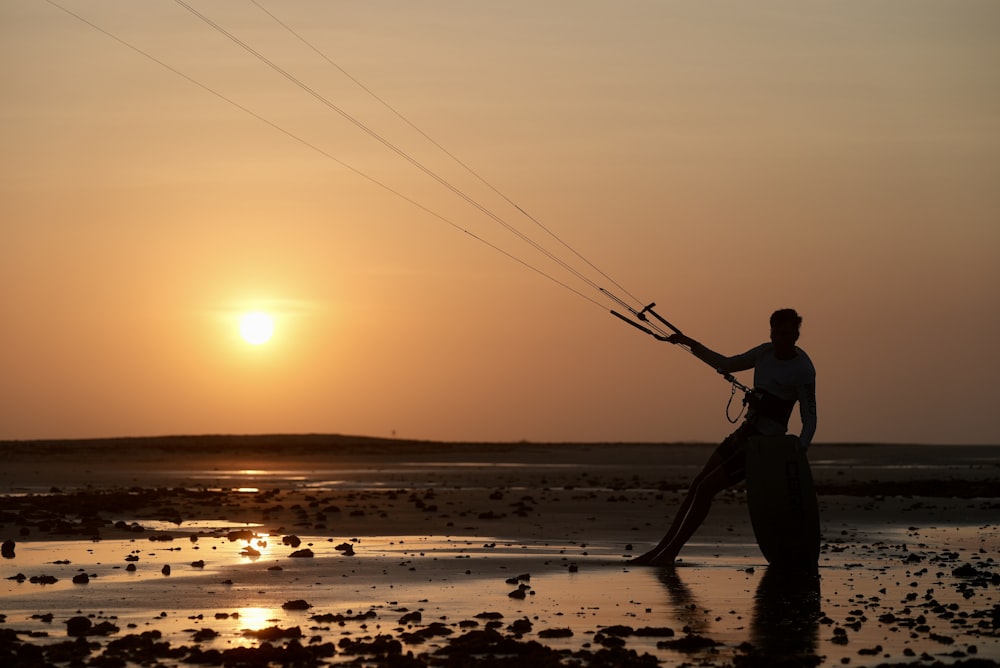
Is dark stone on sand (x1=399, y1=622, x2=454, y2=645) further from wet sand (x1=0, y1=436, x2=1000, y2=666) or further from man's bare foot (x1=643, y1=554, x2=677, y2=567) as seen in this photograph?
man's bare foot (x1=643, y1=554, x2=677, y2=567)

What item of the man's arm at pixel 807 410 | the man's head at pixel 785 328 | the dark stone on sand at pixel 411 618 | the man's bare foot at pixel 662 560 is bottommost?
the dark stone on sand at pixel 411 618

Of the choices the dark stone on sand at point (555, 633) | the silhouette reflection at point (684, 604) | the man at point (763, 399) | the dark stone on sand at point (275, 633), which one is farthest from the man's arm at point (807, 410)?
the dark stone on sand at point (275, 633)

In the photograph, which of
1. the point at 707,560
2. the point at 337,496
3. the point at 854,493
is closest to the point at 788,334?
the point at 707,560

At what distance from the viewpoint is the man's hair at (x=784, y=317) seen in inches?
696

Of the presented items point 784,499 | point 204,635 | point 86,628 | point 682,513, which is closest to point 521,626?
point 204,635

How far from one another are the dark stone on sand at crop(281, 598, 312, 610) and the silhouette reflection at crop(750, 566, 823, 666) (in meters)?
4.41

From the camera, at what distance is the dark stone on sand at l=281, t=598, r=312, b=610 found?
568 inches

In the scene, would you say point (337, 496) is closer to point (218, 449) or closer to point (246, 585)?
point (246, 585)

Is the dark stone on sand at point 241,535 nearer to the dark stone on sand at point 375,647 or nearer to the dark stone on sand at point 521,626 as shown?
the dark stone on sand at point 521,626

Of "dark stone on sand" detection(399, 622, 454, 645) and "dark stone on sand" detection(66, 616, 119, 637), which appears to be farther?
"dark stone on sand" detection(66, 616, 119, 637)

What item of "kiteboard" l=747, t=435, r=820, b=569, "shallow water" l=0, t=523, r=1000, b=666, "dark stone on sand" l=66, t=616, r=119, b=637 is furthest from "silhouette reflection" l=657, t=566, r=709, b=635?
"dark stone on sand" l=66, t=616, r=119, b=637

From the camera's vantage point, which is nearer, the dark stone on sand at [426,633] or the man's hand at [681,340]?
the dark stone on sand at [426,633]

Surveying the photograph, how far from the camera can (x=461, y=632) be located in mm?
12820

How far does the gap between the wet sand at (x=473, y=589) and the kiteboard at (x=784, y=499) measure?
0.49 metres
